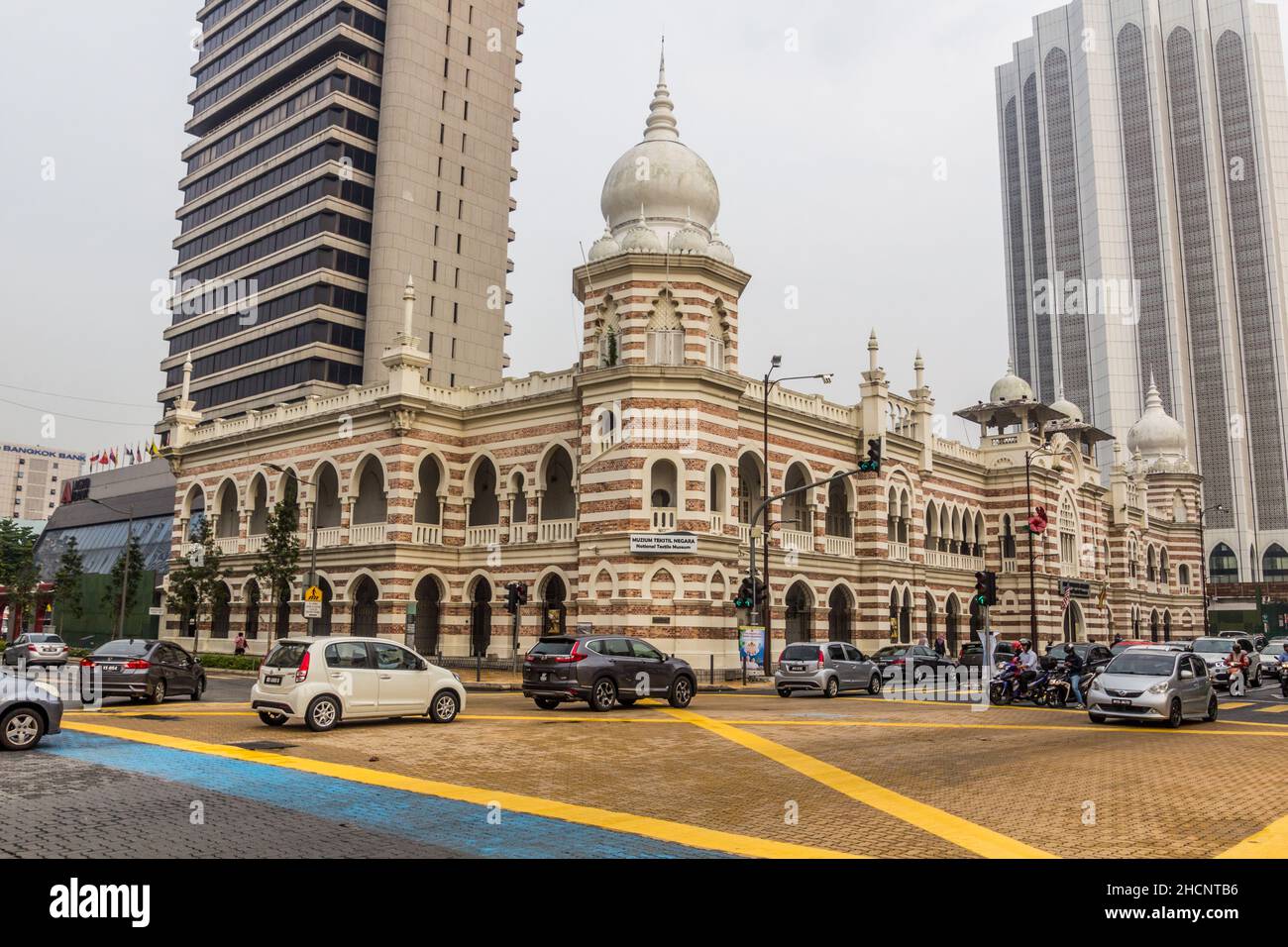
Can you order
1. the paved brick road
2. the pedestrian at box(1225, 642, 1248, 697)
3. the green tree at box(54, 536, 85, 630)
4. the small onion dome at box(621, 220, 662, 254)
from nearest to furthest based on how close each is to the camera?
the paved brick road → the pedestrian at box(1225, 642, 1248, 697) → the small onion dome at box(621, 220, 662, 254) → the green tree at box(54, 536, 85, 630)

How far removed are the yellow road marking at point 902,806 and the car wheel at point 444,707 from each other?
5.75m

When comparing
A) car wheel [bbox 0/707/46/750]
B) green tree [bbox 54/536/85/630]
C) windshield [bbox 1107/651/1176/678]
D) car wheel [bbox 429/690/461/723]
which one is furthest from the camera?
green tree [bbox 54/536/85/630]

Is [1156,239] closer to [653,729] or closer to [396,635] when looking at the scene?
[396,635]

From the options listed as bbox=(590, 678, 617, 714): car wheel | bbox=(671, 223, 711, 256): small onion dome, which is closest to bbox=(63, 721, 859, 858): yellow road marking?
bbox=(590, 678, 617, 714): car wheel

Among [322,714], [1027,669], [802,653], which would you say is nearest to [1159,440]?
[1027,669]

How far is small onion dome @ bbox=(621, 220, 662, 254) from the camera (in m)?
34.8

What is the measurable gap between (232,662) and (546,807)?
3300cm

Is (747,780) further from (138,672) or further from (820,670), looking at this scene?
(138,672)

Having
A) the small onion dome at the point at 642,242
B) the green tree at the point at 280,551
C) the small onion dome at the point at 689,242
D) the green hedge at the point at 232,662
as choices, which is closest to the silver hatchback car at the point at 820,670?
the small onion dome at the point at 689,242

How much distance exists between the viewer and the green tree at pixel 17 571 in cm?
5625

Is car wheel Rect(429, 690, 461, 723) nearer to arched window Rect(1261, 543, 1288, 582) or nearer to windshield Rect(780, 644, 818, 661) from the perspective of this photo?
windshield Rect(780, 644, 818, 661)

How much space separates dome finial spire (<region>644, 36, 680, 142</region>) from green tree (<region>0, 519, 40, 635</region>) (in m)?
44.3

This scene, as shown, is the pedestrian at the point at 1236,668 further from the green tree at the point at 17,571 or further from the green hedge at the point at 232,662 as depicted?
the green tree at the point at 17,571
